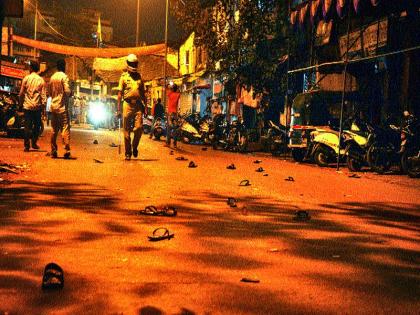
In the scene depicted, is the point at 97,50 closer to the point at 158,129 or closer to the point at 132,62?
the point at 158,129

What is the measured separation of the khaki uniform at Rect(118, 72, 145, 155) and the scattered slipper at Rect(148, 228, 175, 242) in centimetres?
772

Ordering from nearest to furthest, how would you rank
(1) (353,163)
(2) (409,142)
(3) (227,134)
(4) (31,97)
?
(2) (409,142) → (1) (353,163) → (4) (31,97) → (3) (227,134)

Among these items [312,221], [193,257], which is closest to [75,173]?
→ [312,221]

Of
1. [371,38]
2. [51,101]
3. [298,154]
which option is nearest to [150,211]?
[51,101]

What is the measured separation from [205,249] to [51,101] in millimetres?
8833

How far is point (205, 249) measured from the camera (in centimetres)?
440

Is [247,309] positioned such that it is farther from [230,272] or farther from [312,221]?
[312,221]

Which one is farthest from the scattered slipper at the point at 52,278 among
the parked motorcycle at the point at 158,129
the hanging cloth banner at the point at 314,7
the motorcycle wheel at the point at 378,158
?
the parked motorcycle at the point at 158,129

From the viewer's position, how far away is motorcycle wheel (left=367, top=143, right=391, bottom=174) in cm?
1263

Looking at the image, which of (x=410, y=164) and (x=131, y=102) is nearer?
(x=410, y=164)

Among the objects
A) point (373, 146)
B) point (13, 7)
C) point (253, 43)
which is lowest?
point (373, 146)

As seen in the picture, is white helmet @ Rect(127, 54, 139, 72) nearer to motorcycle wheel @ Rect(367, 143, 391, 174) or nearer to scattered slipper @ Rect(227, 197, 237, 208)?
motorcycle wheel @ Rect(367, 143, 391, 174)

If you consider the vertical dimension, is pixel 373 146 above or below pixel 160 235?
above

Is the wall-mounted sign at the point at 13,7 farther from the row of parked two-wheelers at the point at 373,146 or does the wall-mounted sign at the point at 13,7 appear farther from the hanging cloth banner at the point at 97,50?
the hanging cloth banner at the point at 97,50
